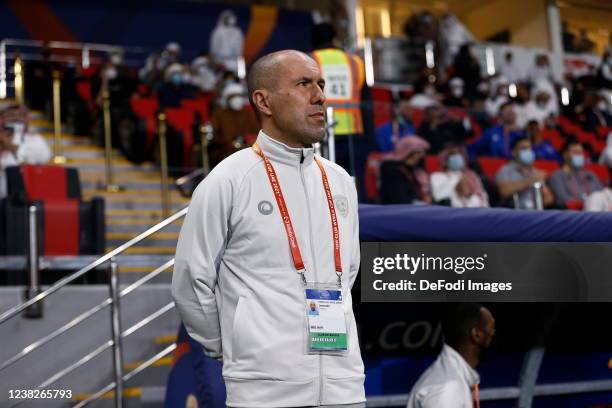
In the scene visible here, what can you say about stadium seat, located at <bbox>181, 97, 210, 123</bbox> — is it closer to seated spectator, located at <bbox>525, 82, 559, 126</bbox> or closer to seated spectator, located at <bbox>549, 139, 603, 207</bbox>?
seated spectator, located at <bbox>525, 82, 559, 126</bbox>

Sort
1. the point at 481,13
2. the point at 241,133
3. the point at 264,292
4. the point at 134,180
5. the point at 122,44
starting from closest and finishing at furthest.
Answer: the point at 264,292
the point at 241,133
the point at 134,180
the point at 122,44
the point at 481,13

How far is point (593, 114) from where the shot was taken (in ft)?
30.3

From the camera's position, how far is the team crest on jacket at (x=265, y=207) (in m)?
2.83

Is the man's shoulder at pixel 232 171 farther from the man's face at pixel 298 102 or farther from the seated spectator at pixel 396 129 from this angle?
the seated spectator at pixel 396 129

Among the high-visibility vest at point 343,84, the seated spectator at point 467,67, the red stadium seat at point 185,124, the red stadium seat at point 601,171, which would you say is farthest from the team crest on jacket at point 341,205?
the seated spectator at point 467,67

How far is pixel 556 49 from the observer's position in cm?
1941

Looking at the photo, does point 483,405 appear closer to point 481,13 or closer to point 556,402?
point 556,402

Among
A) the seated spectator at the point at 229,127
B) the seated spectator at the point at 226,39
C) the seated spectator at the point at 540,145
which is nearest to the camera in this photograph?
the seated spectator at the point at 540,145

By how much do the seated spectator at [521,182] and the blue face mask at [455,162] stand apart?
29 cm

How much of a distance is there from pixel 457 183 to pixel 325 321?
4970 millimetres

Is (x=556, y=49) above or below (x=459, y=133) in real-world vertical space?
above

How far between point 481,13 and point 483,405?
1787 cm

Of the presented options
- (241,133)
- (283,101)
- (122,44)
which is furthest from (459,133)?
(122,44)

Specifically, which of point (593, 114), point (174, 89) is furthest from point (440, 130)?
point (174, 89)
